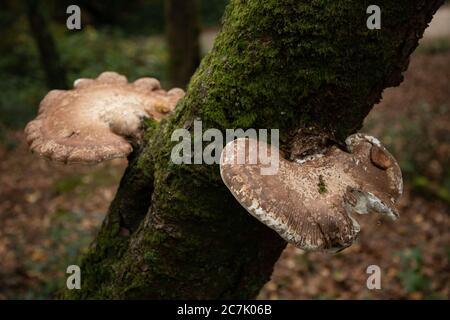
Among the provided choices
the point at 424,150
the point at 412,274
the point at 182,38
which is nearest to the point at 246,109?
the point at 412,274

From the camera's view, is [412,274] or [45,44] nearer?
[412,274]

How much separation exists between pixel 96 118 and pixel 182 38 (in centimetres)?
727

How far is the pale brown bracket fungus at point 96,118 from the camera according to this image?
231 centimetres

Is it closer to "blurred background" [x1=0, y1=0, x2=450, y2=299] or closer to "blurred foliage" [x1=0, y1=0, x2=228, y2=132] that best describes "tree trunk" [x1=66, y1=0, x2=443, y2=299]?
"blurred background" [x1=0, y1=0, x2=450, y2=299]

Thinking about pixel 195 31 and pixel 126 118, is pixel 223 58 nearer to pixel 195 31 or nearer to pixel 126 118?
pixel 126 118

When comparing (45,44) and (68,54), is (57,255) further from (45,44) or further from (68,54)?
(68,54)

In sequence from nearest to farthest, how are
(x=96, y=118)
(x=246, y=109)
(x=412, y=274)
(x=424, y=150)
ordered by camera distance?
(x=246, y=109) < (x=96, y=118) < (x=412, y=274) < (x=424, y=150)

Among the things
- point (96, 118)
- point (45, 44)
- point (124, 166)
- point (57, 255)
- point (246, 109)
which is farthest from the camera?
point (45, 44)

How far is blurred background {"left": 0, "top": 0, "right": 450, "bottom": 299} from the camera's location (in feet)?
17.6

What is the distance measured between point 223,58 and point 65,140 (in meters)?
1.06

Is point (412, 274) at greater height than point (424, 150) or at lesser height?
lesser

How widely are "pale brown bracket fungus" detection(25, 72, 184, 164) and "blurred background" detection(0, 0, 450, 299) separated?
9.87 feet

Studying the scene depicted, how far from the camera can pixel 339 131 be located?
2.04 meters

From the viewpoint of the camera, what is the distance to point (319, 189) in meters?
1.90
